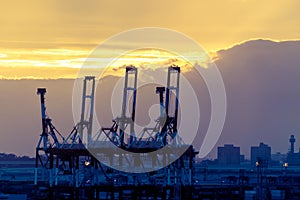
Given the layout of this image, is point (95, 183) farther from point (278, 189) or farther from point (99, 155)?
point (278, 189)

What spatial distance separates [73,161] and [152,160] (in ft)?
25.2

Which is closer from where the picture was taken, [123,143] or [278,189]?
[123,143]

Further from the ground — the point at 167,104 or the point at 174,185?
the point at 167,104

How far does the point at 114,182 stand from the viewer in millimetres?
111688

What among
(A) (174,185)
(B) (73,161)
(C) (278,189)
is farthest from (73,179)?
(C) (278,189)

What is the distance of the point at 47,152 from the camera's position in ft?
350

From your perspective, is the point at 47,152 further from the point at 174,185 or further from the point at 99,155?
the point at 174,185

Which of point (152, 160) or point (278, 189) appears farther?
point (278, 189)

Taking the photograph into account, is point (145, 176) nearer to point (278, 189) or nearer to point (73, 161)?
point (73, 161)

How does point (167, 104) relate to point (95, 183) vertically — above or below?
above

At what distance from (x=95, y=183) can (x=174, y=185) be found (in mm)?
8055

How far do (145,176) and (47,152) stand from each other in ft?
33.5

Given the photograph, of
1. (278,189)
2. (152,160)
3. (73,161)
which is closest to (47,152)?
(73,161)

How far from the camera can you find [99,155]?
10862 centimetres
